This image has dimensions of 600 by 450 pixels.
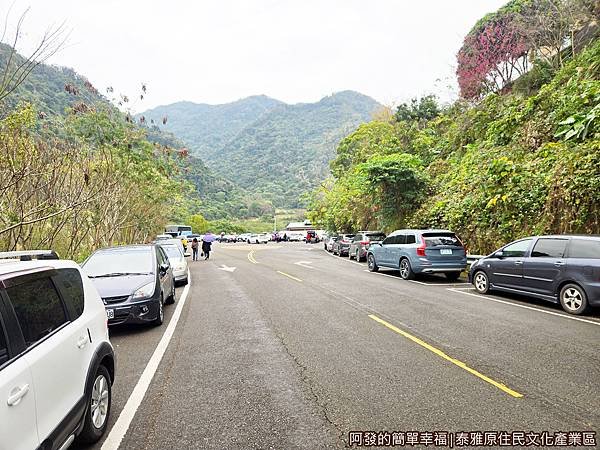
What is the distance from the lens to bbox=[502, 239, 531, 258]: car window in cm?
988

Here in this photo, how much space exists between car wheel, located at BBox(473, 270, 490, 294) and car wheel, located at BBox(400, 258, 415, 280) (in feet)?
9.47

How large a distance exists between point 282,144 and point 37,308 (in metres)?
146

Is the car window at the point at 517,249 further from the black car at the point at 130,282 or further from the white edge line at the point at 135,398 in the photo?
the black car at the point at 130,282

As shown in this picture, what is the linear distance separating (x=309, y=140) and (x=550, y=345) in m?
149

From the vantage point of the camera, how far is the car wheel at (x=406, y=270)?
14133 millimetres

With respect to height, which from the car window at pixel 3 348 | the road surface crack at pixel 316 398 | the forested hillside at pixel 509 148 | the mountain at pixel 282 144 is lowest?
the road surface crack at pixel 316 398

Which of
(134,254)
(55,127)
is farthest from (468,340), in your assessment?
(55,127)

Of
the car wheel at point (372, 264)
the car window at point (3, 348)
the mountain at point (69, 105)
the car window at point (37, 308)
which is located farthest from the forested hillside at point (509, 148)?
the car window at point (3, 348)

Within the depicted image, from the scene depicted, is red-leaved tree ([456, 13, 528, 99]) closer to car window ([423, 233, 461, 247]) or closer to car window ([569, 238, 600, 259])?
car window ([423, 233, 461, 247])

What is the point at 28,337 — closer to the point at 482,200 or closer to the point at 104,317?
the point at 104,317

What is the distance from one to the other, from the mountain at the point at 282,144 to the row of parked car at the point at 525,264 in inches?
3910

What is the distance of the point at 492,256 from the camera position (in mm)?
10898

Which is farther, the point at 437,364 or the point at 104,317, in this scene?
the point at 437,364

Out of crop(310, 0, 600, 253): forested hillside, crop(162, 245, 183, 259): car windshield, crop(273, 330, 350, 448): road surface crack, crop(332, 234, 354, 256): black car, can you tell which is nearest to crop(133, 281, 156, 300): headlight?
crop(273, 330, 350, 448): road surface crack
